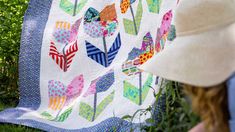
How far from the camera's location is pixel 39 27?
2.98 metres

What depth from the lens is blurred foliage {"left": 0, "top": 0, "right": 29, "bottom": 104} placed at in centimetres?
311

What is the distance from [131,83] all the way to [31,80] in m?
0.72

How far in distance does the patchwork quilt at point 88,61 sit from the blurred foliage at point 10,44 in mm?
153

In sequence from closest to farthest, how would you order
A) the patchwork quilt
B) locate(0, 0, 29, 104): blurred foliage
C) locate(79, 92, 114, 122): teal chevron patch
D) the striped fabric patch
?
the patchwork quilt
locate(79, 92, 114, 122): teal chevron patch
the striped fabric patch
locate(0, 0, 29, 104): blurred foliage

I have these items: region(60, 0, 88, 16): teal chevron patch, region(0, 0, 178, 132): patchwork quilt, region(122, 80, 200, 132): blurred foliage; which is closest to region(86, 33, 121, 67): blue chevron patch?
region(0, 0, 178, 132): patchwork quilt

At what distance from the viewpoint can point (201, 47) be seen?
1092mm

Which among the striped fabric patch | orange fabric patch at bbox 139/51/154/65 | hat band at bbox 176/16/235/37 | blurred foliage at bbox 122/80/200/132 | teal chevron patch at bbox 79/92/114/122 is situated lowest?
teal chevron patch at bbox 79/92/114/122

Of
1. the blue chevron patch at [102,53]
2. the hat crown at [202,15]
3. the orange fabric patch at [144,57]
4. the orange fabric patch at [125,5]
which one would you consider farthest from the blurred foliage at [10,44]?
the hat crown at [202,15]

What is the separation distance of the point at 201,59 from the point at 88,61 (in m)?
1.69

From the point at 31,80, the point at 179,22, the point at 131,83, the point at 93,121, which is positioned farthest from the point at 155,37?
the point at 179,22

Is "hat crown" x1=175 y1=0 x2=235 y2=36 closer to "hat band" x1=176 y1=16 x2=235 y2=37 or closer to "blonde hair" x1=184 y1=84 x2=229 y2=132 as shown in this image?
"hat band" x1=176 y1=16 x2=235 y2=37

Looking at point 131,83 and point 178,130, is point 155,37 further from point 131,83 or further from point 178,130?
point 178,130

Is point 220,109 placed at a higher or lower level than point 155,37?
higher

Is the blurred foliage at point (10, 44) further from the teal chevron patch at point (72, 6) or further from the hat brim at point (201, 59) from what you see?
the hat brim at point (201, 59)
